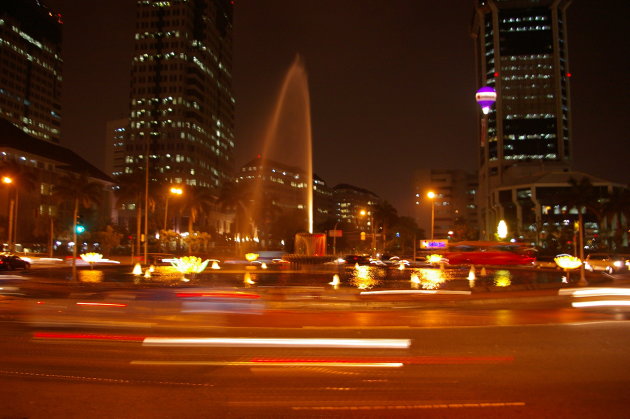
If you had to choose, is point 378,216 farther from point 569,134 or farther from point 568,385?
point 568,385

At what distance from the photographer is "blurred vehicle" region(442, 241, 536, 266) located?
174ft

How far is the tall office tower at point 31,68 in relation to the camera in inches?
5965

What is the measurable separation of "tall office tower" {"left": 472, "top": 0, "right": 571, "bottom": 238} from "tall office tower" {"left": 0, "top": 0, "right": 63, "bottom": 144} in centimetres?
14095

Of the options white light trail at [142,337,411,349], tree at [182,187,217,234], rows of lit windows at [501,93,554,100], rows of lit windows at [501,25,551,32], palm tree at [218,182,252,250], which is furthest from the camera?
rows of lit windows at [501,25,551,32]

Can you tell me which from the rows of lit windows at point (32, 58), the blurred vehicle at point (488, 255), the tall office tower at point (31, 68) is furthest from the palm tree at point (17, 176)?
the rows of lit windows at point (32, 58)

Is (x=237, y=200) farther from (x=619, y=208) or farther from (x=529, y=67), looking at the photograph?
(x=529, y=67)

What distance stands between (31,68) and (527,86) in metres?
156

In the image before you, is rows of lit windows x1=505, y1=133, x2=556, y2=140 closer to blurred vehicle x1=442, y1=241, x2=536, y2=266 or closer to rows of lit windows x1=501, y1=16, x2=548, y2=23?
rows of lit windows x1=501, y1=16, x2=548, y2=23

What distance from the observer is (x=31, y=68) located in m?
162

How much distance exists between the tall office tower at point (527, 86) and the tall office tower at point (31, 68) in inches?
5549

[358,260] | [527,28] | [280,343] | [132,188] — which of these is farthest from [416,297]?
[527,28]

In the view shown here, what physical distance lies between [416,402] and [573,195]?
3486 inches

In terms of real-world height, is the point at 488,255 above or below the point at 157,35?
below

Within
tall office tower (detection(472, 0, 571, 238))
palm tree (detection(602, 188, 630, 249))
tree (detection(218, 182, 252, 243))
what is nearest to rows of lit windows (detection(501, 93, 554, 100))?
tall office tower (detection(472, 0, 571, 238))
